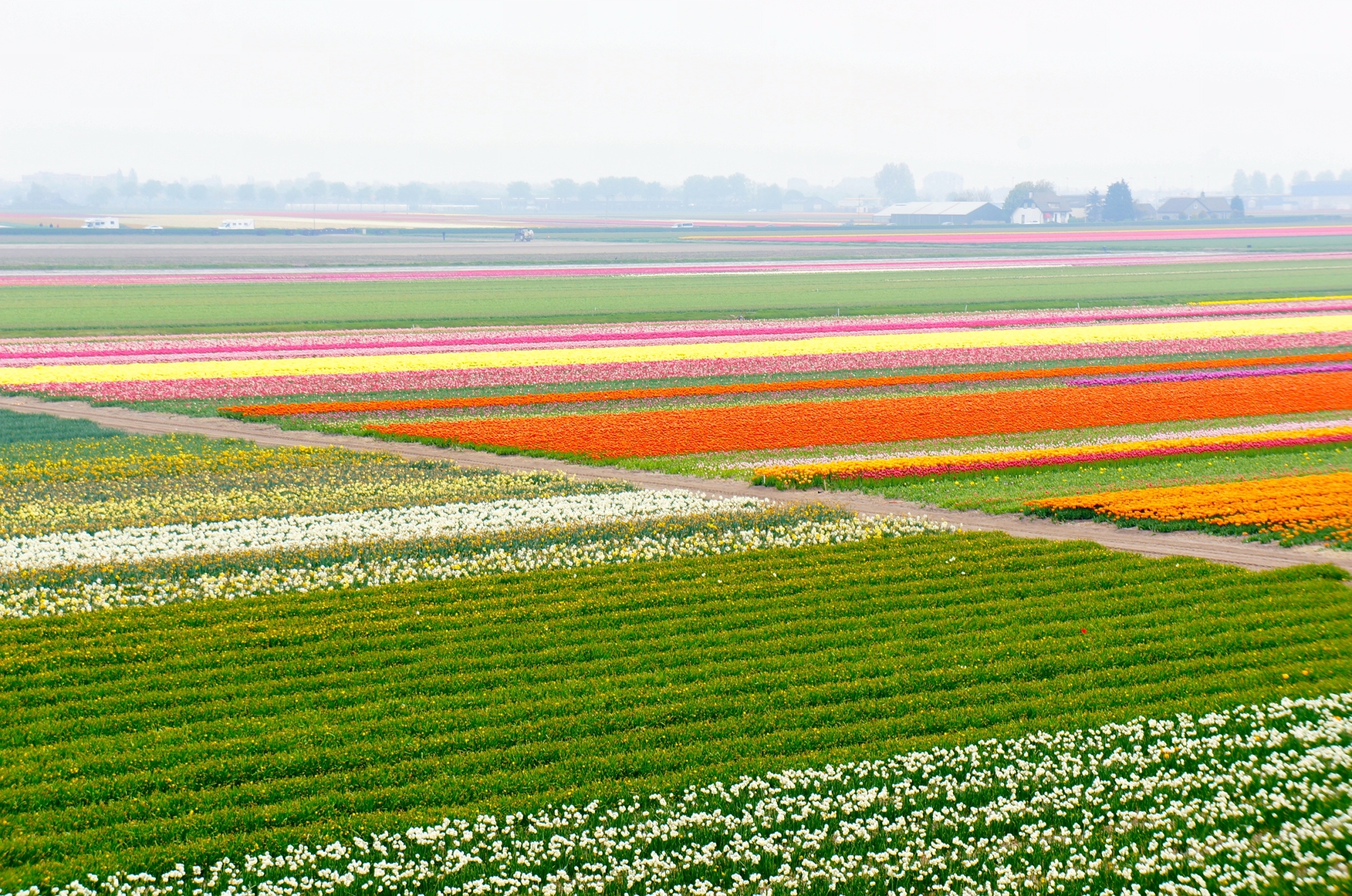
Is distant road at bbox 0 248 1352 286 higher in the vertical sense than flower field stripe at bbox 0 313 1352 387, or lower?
higher

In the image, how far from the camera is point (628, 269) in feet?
382

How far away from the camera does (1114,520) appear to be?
27250mm

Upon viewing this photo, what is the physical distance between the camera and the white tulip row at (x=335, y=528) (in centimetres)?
2475

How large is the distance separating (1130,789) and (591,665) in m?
7.48

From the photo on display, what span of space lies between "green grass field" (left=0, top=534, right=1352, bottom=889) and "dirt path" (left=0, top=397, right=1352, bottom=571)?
1.81m

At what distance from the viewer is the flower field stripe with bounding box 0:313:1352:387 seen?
49.9 metres

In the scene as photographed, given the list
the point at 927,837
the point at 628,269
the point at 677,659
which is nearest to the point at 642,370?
the point at 677,659

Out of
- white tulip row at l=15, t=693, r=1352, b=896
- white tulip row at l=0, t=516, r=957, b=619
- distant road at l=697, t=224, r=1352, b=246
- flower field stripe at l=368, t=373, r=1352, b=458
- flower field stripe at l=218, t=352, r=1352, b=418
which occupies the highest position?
distant road at l=697, t=224, r=1352, b=246

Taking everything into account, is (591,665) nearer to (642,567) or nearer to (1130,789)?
(642,567)

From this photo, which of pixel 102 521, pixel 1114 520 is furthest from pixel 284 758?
pixel 1114 520

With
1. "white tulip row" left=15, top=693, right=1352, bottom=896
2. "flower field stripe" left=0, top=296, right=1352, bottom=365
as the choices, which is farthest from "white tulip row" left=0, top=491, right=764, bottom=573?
"flower field stripe" left=0, top=296, right=1352, bottom=365

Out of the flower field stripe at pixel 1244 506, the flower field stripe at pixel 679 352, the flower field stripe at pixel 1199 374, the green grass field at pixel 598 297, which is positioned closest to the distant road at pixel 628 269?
the green grass field at pixel 598 297

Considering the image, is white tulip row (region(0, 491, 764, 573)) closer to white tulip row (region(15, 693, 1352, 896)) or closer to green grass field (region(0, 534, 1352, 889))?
green grass field (region(0, 534, 1352, 889))

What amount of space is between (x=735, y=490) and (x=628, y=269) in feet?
286
